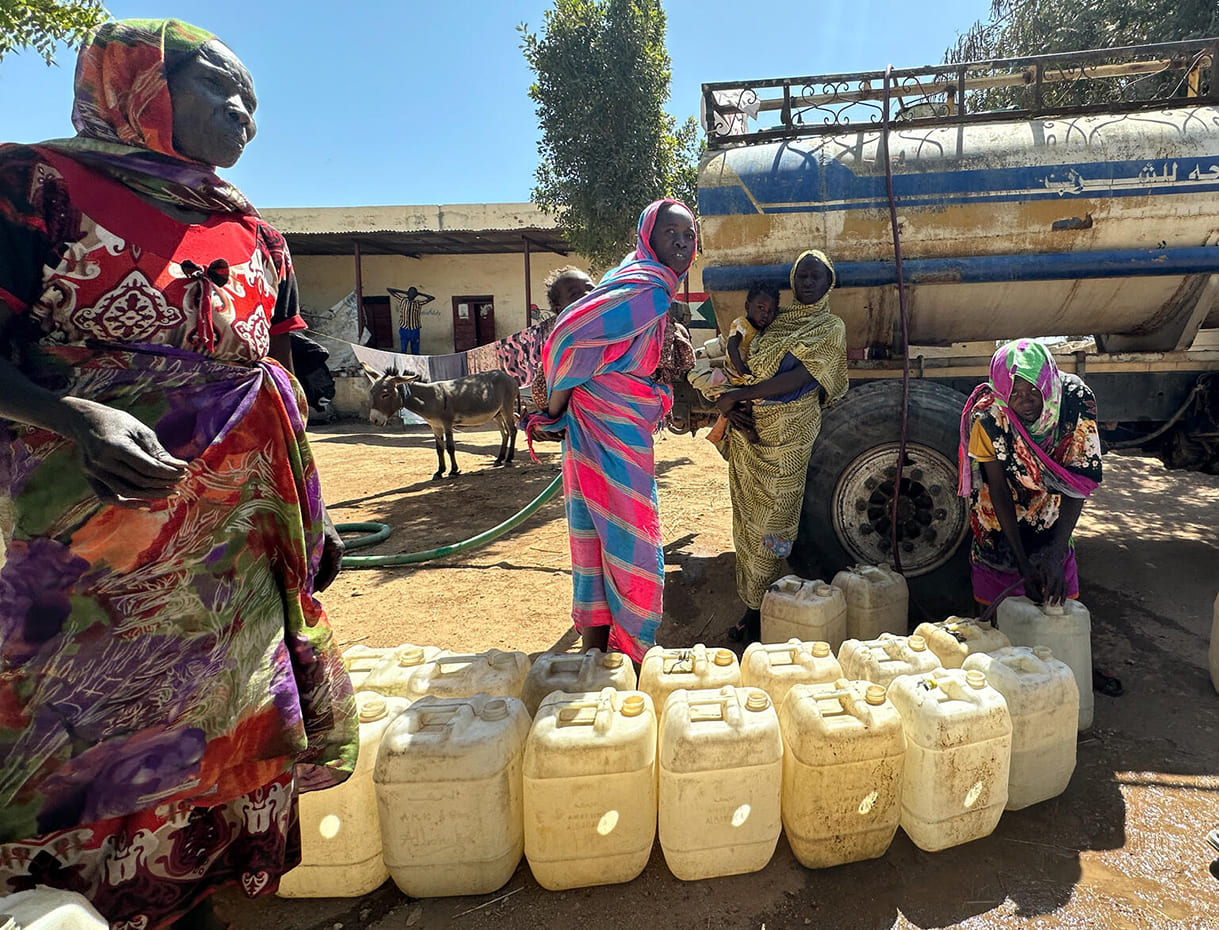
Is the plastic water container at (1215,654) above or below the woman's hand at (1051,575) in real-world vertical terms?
below

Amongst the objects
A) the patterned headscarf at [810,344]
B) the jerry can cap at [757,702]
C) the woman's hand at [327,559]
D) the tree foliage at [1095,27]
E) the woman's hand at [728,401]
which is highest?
the tree foliage at [1095,27]

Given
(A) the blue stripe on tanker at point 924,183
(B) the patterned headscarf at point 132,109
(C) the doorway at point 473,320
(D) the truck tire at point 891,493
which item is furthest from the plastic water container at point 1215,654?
(C) the doorway at point 473,320

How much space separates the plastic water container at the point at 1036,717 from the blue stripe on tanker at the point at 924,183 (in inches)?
96.5

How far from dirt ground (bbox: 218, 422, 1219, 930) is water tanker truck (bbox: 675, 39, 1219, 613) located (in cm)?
89

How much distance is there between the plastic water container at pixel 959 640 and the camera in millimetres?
2254

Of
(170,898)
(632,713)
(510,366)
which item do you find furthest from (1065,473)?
(510,366)

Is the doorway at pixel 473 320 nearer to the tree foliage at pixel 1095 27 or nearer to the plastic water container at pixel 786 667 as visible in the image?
the tree foliage at pixel 1095 27

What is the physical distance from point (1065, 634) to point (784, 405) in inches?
56.2

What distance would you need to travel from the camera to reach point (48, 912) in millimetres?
986

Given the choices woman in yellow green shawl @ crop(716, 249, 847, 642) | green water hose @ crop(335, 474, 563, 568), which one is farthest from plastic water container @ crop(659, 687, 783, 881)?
green water hose @ crop(335, 474, 563, 568)

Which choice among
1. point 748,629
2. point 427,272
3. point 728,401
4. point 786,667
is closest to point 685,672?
point 786,667

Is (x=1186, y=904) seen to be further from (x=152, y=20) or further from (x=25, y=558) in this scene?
(x=152, y=20)

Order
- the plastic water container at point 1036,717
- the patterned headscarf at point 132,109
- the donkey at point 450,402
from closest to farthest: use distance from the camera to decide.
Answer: the patterned headscarf at point 132,109
the plastic water container at point 1036,717
the donkey at point 450,402

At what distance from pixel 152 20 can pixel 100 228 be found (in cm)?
45
